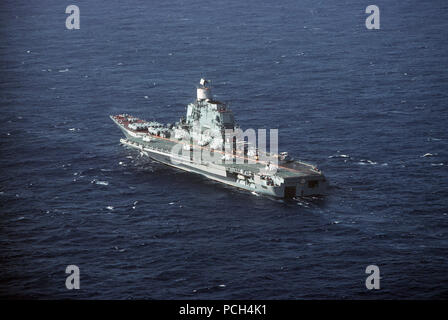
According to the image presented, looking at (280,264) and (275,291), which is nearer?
(275,291)

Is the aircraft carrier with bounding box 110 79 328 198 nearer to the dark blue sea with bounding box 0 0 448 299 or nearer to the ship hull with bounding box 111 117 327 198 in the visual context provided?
the ship hull with bounding box 111 117 327 198

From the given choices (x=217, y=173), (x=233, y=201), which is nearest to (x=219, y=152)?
(x=217, y=173)

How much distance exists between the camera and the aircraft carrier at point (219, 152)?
132 meters

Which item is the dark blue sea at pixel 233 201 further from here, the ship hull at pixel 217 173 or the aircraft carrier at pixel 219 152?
the aircraft carrier at pixel 219 152

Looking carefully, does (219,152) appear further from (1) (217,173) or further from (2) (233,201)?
(2) (233,201)

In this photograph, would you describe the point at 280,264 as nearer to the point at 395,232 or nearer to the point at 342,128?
the point at 395,232

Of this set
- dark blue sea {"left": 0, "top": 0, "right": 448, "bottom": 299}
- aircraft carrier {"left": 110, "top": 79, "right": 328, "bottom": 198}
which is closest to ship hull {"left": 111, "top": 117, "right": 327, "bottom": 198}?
aircraft carrier {"left": 110, "top": 79, "right": 328, "bottom": 198}

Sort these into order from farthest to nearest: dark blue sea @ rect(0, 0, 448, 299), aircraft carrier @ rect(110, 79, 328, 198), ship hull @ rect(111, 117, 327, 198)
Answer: aircraft carrier @ rect(110, 79, 328, 198), ship hull @ rect(111, 117, 327, 198), dark blue sea @ rect(0, 0, 448, 299)

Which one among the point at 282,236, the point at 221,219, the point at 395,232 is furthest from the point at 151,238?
the point at 395,232

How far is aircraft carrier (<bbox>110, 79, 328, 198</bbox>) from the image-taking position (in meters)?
132

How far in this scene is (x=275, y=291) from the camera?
3885 inches
